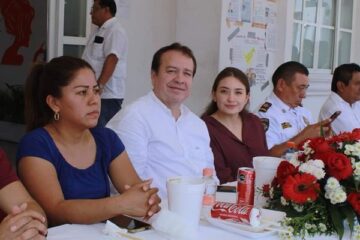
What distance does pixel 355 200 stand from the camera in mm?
1396

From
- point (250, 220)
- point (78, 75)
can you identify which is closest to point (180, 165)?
point (78, 75)

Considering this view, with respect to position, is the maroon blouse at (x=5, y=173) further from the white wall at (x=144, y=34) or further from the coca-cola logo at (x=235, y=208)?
the white wall at (x=144, y=34)

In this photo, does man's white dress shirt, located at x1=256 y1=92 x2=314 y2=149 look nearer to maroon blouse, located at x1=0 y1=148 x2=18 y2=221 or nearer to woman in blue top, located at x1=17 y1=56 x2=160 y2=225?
woman in blue top, located at x1=17 y1=56 x2=160 y2=225

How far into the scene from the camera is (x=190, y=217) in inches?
53.9

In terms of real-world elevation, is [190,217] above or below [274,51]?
below

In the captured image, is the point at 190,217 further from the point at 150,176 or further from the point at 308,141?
the point at 150,176

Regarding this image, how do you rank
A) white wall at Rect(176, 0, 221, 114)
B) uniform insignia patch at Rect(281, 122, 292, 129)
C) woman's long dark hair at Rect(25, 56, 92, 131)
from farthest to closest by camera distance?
white wall at Rect(176, 0, 221, 114) → uniform insignia patch at Rect(281, 122, 292, 129) → woman's long dark hair at Rect(25, 56, 92, 131)

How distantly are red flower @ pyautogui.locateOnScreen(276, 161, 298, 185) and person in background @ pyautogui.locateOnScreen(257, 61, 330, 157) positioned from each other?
140 centimetres

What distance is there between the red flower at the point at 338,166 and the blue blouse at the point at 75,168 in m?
0.77

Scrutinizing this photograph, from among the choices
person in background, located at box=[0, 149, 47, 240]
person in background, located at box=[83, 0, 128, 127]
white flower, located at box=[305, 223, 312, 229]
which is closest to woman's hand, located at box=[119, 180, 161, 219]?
person in background, located at box=[0, 149, 47, 240]

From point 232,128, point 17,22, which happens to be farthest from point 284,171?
point 17,22

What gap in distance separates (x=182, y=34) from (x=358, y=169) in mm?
3234

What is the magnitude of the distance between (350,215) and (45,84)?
1.10m

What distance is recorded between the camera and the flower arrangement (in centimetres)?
138
